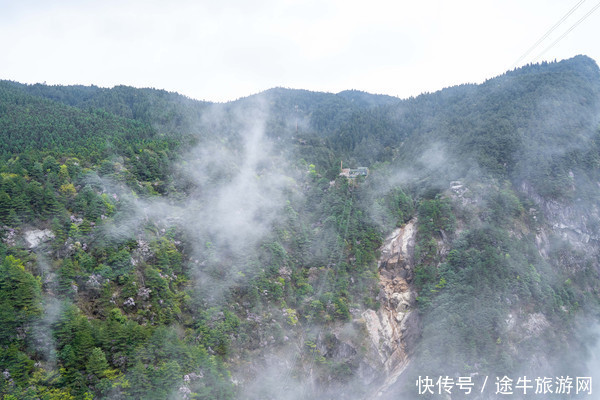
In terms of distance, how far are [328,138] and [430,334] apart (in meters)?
66.4

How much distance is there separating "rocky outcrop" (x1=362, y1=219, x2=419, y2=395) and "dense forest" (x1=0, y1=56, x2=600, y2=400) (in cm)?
71

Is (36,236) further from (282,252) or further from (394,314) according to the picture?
(394,314)

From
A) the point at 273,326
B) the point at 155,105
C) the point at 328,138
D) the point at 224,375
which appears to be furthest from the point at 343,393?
the point at 155,105

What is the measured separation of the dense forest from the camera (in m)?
41.7

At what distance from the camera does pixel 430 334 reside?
5666 centimetres

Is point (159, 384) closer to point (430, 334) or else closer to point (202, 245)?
point (202, 245)

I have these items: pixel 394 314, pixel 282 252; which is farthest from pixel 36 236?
pixel 394 314

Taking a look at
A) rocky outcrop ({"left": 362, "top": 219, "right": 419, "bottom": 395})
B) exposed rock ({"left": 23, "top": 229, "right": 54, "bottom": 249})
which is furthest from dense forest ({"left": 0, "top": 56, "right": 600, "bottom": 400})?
rocky outcrop ({"left": 362, "top": 219, "right": 419, "bottom": 395})

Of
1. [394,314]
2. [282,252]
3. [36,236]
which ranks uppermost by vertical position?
[36,236]

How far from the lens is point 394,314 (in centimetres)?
6294

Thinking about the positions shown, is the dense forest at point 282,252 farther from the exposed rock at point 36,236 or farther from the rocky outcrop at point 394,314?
the rocky outcrop at point 394,314

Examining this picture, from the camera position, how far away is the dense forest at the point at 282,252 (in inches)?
1640

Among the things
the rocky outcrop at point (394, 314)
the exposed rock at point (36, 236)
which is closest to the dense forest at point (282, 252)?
the exposed rock at point (36, 236)

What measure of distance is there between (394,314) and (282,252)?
20.2m
